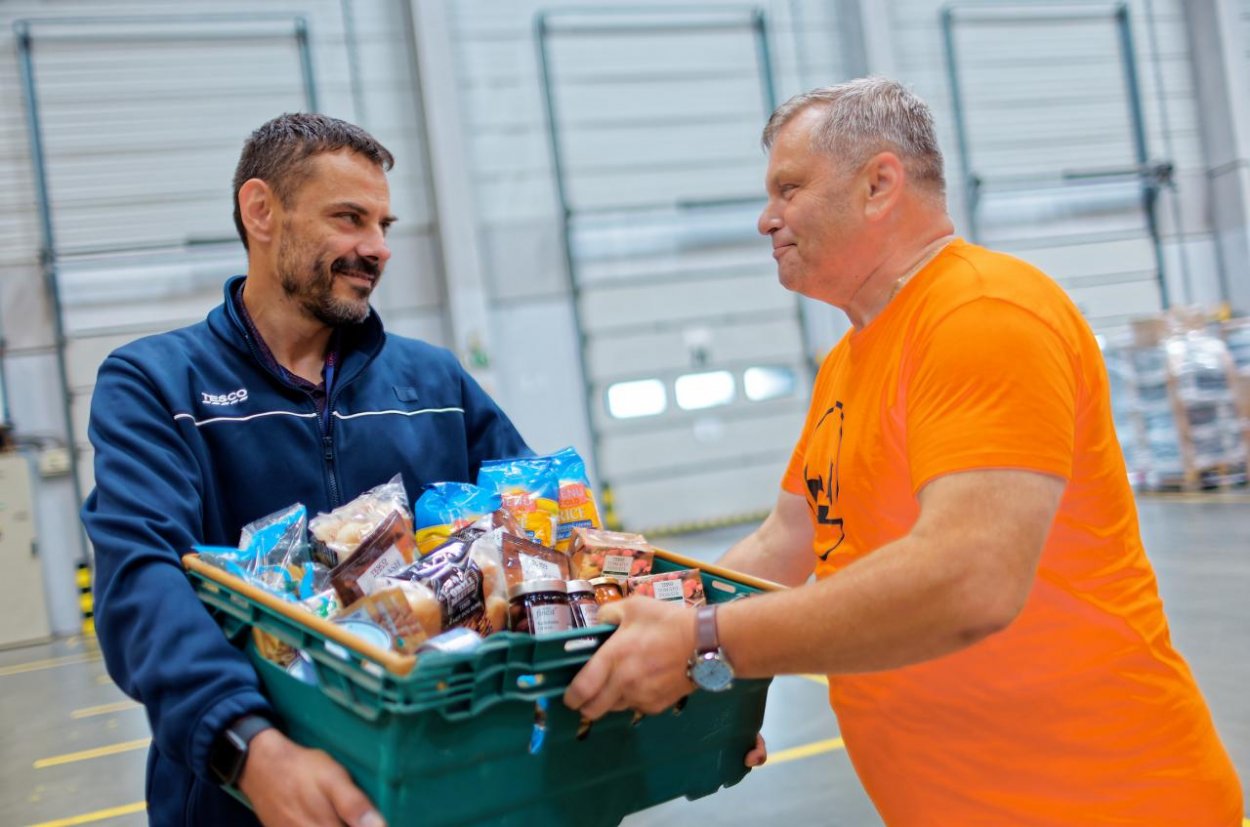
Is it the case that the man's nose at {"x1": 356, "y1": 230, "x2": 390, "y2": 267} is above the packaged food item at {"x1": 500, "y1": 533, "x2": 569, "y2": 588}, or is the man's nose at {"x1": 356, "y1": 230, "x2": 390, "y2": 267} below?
above

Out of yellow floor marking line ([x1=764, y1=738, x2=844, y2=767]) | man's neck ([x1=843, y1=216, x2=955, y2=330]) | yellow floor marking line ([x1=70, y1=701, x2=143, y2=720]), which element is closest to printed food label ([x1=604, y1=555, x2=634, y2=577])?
man's neck ([x1=843, y1=216, x2=955, y2=330])

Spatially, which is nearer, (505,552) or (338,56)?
(505,552)

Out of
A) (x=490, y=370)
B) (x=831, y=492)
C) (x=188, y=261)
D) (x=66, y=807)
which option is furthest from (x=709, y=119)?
(x=831, y=492)

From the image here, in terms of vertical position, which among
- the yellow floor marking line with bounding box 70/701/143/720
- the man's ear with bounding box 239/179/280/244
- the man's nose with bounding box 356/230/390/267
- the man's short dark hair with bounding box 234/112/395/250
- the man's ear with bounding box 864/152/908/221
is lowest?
the yellow floor marking line with bounding box 70/701/143/720

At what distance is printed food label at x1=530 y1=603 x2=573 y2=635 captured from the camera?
1.34m

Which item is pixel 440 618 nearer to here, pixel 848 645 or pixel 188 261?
pixel 848 645

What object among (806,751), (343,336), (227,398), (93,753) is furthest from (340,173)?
(93,753)

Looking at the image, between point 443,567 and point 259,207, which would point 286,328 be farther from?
point 443,567

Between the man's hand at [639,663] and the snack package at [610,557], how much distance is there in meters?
0.27

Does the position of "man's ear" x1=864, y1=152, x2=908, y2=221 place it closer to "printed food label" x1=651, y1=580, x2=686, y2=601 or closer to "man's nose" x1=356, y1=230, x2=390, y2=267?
"printed food label" x1=651, y1=580, x2=686, y2=601

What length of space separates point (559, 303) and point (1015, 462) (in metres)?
10.2

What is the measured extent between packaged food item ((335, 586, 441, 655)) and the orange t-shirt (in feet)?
2.33

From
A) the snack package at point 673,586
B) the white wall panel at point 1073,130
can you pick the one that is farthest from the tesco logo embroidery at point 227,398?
the white wall panel at point 1073,130

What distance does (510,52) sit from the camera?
1129 centimetres
